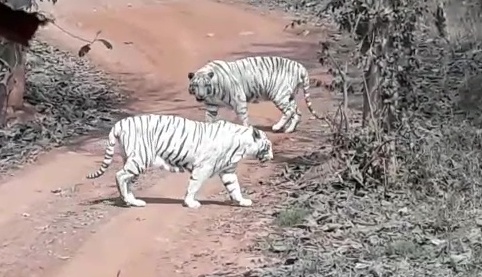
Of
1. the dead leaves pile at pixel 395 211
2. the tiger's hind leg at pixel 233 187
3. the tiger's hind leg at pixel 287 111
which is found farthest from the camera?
the tiger's hind leg at pixel 287 111

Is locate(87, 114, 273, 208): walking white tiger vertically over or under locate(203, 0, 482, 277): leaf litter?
over

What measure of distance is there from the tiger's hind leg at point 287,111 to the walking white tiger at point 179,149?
2418 mm

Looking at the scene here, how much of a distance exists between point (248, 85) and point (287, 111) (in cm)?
50

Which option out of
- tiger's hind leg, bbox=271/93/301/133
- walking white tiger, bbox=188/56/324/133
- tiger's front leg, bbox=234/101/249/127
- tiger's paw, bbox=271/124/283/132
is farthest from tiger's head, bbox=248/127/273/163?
tiger's paw, bbox=271/124/283/132

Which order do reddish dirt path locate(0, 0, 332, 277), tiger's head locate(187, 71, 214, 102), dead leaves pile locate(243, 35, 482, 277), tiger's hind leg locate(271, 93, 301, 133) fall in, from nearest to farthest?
dead leaves pile locate(243, 35, 482, 277), reddish dirt path locate(0, 0, 332, 277), tiger's head locate(187, 71, 214, 102), tiger's hind leg locate(271, 93, 301, 133)

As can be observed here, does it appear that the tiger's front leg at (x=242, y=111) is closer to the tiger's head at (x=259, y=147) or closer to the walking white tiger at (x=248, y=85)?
the walking white tiger at (x=248, y=85)

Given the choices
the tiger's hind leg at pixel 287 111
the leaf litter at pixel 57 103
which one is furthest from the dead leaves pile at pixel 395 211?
the leaf litter at pixel 57 103

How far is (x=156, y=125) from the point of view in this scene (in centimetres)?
627

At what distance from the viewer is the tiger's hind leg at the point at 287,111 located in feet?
28.9

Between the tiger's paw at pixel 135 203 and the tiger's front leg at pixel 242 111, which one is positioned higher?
the tiger's front leg at pixel 242 111

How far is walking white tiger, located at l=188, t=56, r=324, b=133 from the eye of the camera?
836 centimetres

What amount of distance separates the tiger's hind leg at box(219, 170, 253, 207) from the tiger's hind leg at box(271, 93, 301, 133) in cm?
240

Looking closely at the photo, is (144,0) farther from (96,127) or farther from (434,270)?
(434,270)

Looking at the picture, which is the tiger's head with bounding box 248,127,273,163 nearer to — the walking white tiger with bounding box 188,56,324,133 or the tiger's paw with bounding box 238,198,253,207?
the tiger's paw with bounding box 238,198,253,207
